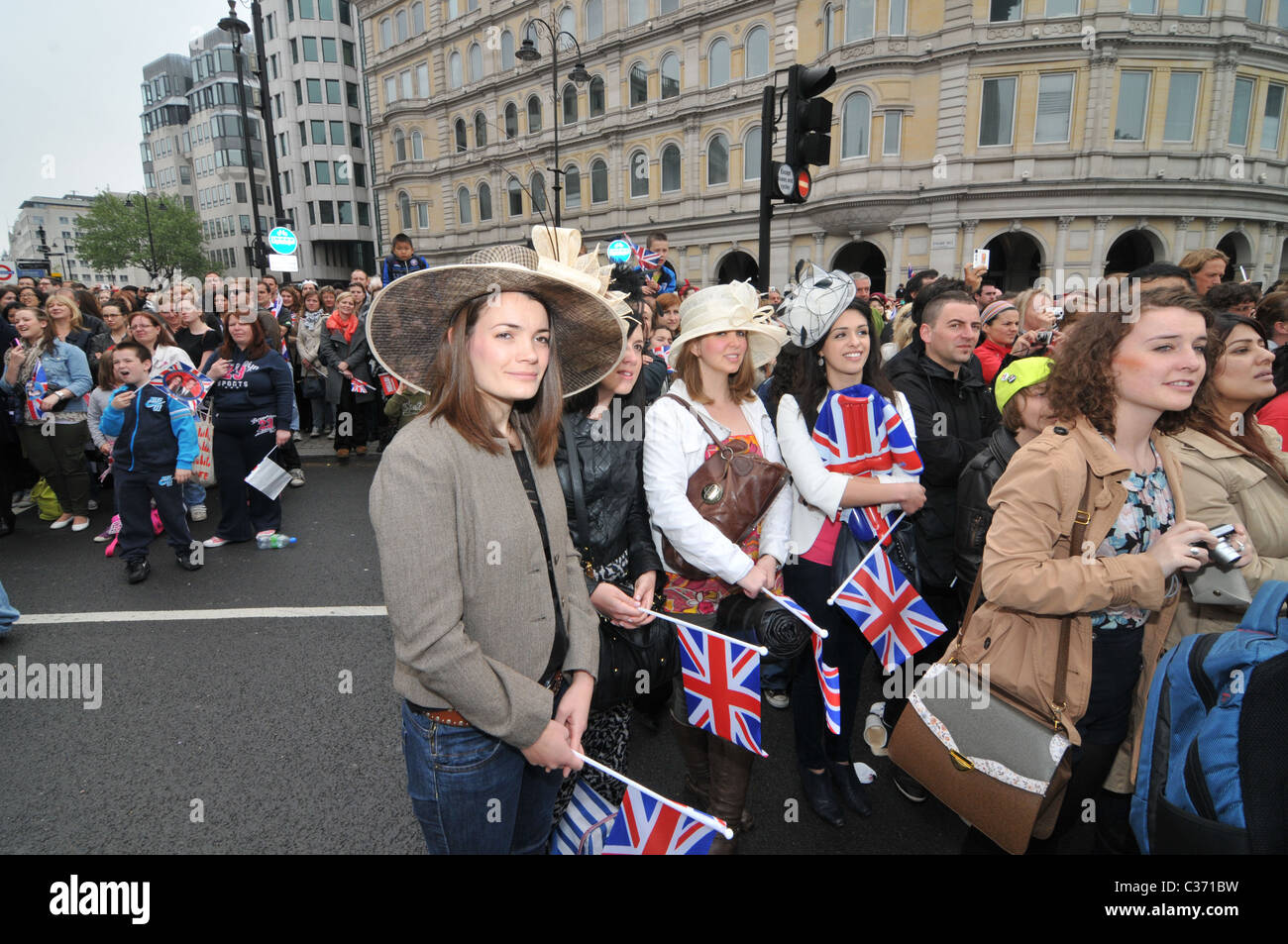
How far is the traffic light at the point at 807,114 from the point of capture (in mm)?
6137

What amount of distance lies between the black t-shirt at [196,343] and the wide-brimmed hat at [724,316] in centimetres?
758

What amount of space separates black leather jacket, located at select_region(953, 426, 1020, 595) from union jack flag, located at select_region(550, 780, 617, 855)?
1.78m

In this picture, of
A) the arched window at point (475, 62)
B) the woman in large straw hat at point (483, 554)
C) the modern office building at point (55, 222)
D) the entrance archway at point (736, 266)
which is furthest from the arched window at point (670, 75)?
the modern office building at point (55, 222)

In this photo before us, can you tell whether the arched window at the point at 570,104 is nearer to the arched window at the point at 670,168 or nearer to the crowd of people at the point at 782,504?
the arched window at the point at 670,168

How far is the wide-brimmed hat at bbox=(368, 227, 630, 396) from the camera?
1773 millimetres

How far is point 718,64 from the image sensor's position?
29828 millimetres

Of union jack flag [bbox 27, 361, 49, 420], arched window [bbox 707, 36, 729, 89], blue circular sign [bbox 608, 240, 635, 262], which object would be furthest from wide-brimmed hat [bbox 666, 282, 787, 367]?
arched window [bbox 707, 36, 729, 89]

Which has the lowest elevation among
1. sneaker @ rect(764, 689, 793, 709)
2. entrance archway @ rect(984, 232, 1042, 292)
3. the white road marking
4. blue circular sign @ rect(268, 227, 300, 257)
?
sneaker @ rect(764, 689, 793, 709)

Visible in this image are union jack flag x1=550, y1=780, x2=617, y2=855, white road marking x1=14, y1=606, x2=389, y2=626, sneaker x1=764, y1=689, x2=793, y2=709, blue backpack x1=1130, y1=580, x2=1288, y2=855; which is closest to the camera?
blue backpack x1=1130, y1=580, x2=1288, y2=855

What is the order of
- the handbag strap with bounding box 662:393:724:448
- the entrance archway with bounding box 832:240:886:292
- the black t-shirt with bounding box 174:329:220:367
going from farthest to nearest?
the entrance archway with bounding box 832:240:886:292 → the black t-shirt with bounding box 174:329:220:367 → the handbag strap with bounding box 662:393:724:448

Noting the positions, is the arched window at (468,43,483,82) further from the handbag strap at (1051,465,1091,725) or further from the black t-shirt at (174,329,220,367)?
the handbag strap at (1051,465,1091,725)

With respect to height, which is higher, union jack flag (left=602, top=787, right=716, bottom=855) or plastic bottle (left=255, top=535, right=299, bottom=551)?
union jack flag (left=602, top=787, right=716, bottom=855)

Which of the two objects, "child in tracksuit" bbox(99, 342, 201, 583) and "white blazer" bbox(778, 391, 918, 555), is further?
"child in tracksuit" bbox(99, 342, 201, 583)
